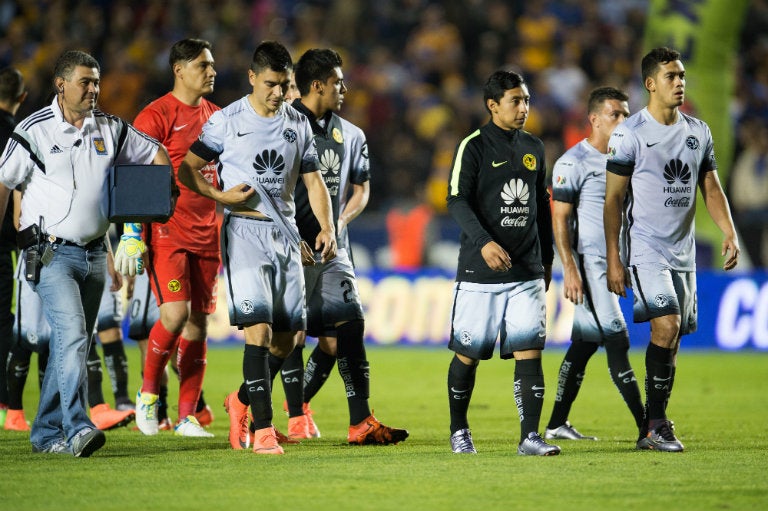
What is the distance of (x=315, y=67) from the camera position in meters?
8.94

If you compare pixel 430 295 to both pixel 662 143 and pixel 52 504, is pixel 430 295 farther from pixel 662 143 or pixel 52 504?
pixel 52 504

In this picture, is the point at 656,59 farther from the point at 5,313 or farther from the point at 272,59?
the point at 5,313

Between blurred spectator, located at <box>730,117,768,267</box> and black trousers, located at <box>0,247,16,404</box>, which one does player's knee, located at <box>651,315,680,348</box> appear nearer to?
black trousers, located at <box>0,247,16,404</box>

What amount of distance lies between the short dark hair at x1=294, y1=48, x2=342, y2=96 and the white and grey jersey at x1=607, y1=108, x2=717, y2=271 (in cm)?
209

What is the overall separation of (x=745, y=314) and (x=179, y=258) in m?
10.5

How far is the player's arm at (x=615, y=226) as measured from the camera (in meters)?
8.21

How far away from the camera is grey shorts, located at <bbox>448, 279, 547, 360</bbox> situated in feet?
25.6

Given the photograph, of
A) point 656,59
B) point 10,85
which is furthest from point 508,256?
point 10,85

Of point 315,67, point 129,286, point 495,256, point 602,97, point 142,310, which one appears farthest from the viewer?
point 142,310

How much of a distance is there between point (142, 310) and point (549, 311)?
8.22m

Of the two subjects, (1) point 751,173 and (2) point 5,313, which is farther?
(1) point 751,173

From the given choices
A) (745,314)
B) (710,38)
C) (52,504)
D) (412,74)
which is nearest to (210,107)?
(52,504)

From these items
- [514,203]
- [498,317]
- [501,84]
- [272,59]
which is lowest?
[498,317]

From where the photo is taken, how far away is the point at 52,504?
19.7 ft
